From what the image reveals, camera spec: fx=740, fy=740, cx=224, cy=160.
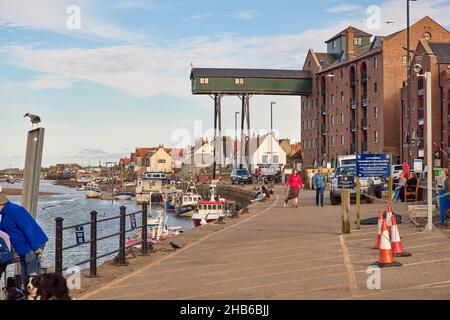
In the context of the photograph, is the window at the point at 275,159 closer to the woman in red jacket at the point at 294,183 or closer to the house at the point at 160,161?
the house at the point at 160,161

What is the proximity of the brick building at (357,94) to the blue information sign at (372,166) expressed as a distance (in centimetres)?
4777

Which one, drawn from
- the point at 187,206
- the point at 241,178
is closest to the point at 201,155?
the point at 241,178

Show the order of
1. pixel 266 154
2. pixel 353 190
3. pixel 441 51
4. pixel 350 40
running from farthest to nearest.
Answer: pixel 266 154
pixel 350 40
pixel 441 51
pixel 353 190

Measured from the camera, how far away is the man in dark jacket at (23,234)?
9852 mm

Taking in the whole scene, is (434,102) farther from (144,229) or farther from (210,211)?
(144,229)

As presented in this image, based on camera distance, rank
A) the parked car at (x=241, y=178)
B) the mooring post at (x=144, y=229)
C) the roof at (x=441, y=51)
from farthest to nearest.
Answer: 1. the parked car at (x=241, y=178)
2. the roof at (x=441, y=51)
3. the mooring post at (x=144, y=229)

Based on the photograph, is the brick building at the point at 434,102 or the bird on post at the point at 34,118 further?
the brick building at the point at 434,102

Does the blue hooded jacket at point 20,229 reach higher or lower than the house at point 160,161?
lower

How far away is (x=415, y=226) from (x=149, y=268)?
31.5 feet

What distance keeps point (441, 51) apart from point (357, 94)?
42.6 ft

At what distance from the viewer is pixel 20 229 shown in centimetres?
991

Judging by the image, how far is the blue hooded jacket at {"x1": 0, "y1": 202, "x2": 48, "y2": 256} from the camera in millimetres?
9852

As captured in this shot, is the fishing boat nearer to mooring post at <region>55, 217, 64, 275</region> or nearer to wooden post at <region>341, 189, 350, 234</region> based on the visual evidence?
wooden post at <region>341, 189, 350, 234</region>

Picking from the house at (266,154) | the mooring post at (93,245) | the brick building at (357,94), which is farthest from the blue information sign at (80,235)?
the house at (266,154)
